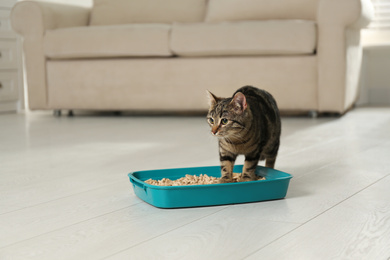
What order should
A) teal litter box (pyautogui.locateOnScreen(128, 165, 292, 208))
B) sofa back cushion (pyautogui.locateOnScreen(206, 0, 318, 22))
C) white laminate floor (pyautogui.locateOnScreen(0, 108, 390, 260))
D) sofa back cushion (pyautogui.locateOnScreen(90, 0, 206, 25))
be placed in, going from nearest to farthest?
white laminate floor (pyautogui.locateOnScreen(0, 108, 390, 260))
teal litter box (pyautogui.locateOnScreen(128, 165, 292, 208))
sofa back cushion (pyautogui.locateOnScreen(206, 0, 318, 22))
sofa back cushion (pyautogui.locateOnScreen(90, 0, 206, 25))

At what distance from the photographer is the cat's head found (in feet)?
4.39

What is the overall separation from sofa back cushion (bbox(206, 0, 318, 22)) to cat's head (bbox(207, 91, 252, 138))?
2.53 m

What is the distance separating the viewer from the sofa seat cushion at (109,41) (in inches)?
138

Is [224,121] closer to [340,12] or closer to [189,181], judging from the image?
[189,181]

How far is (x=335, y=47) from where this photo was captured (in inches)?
127

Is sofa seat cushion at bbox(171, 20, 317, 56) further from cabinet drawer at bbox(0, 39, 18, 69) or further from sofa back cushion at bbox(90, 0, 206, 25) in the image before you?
cabinet drawer at bbox(0, 39, 18, 69)

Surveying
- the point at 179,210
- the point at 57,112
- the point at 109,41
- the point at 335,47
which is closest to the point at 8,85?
the point at 57,112

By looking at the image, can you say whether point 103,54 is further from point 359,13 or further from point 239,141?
point 239,141

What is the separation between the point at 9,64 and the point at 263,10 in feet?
6.61

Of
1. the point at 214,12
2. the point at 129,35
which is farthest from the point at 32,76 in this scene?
the point at 214,12

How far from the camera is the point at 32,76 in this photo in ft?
12.6

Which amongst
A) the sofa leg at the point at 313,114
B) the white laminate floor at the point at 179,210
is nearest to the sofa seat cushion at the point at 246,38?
the sofa leg at the point at 313,114

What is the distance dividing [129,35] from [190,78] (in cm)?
48

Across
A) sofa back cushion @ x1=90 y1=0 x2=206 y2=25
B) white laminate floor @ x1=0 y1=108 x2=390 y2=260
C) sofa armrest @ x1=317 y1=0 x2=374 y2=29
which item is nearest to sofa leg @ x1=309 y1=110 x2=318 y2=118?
sofa armrest @ x1=317 y1=0 x2=374 y2=29
